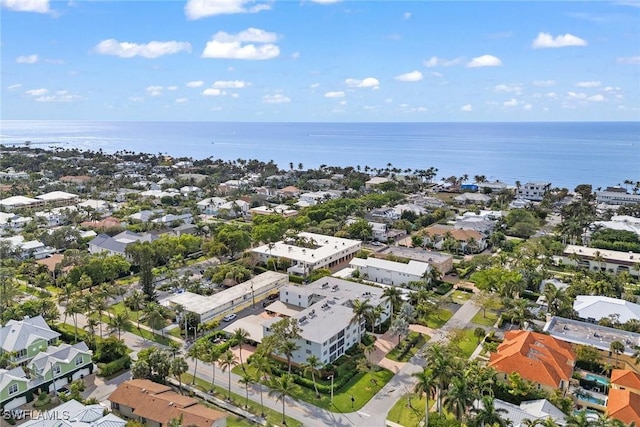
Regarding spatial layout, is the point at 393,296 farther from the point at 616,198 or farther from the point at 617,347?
the point at 616,198

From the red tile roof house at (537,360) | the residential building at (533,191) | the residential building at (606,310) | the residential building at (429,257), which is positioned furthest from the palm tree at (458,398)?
the residential building at (533,191)

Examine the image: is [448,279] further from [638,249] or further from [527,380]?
[638,249]

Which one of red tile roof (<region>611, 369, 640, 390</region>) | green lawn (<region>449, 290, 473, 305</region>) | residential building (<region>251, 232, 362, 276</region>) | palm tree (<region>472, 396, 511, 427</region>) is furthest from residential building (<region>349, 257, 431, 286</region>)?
palm tree (<region>472, 396, 511, 427</region>)

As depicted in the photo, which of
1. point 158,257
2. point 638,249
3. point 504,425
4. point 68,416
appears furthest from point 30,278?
point 638,249

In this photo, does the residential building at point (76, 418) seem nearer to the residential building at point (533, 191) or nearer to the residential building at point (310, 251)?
A: the residential building at point (310, 251)

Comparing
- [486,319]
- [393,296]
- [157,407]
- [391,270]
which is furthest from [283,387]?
[391,270]

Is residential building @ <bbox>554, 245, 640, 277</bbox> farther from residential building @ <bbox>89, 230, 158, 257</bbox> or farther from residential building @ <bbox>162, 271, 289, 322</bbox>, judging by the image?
residential building @ <bbox>89, 230, 158, 257</bbox>
